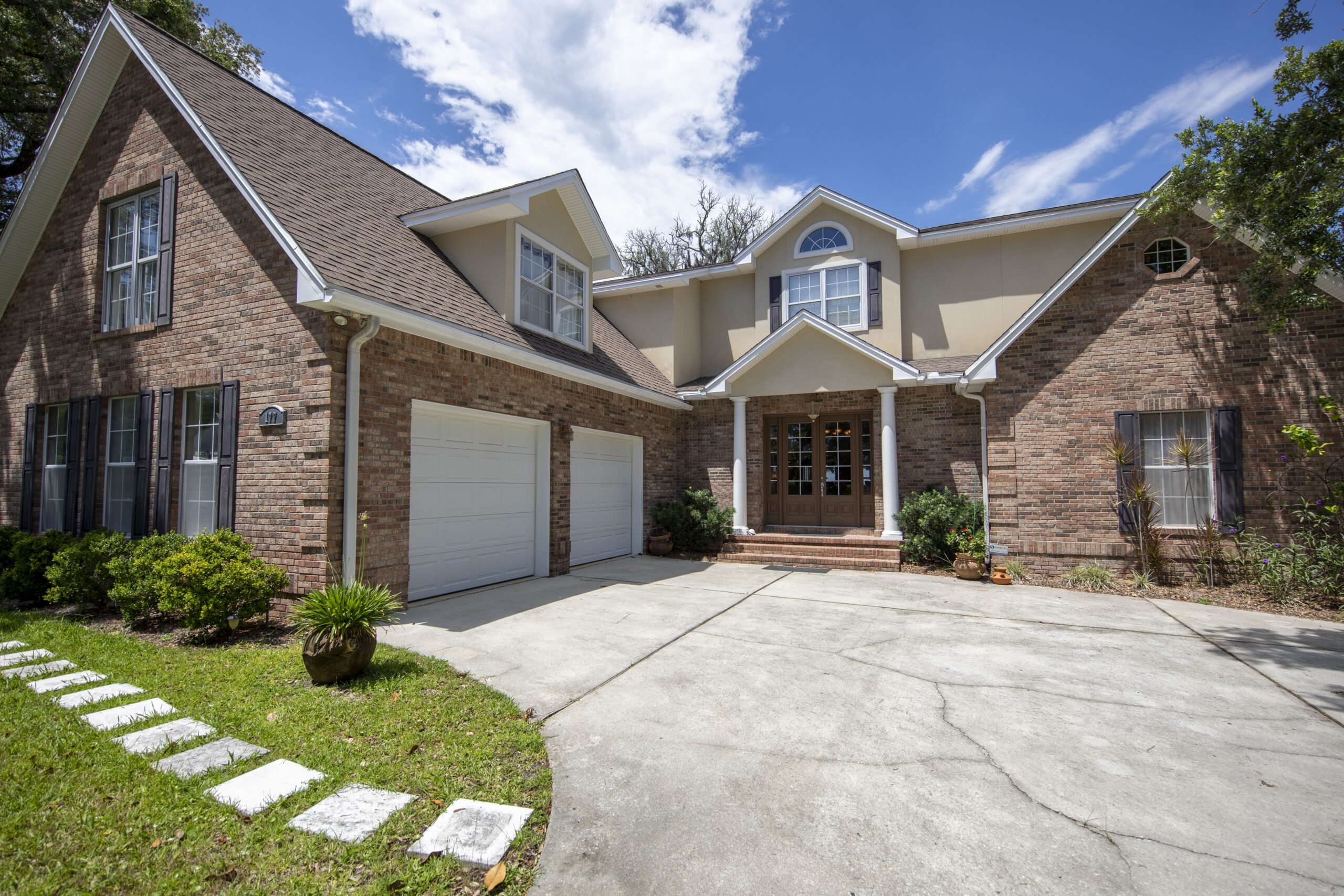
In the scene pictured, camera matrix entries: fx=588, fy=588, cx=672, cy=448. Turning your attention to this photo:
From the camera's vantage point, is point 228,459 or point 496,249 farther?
point 496,249

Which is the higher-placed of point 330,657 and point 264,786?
point 330,657

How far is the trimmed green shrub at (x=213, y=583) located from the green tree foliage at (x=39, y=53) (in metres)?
11.0

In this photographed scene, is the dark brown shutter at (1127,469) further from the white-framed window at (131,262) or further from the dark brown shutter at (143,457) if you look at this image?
the white-framed window at (131,262)

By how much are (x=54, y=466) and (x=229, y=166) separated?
6.12 metres

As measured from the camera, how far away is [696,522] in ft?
40.9

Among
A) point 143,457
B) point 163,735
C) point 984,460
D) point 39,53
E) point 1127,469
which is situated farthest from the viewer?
point 39,53

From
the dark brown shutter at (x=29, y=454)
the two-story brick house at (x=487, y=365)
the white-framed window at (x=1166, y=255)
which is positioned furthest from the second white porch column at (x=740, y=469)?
the dark brown shutter at (x=29, y=454)

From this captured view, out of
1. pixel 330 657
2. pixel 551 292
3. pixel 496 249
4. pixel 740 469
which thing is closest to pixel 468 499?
pixel 330 657

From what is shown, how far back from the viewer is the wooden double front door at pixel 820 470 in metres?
12.6

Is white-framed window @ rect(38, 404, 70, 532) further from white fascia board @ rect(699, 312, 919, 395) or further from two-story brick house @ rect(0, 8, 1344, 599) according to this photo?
white fascia board @ rect(699, 312, 919, 395)

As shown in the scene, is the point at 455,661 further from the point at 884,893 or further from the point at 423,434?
the point at 884,893

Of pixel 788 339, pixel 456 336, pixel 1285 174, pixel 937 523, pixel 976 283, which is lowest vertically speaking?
pixel 937 523

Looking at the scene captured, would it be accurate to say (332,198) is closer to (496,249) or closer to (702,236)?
(496,249)

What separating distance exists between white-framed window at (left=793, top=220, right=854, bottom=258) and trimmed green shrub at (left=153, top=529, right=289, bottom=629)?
11984 millimetres
